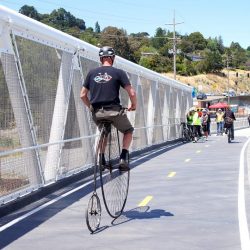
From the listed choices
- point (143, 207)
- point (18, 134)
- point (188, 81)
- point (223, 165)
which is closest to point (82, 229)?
point (143, 207)

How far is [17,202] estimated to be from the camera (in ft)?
29.1

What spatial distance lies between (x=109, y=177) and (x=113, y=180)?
0.45ft

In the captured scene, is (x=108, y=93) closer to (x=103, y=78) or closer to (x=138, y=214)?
(x=103, y=78)

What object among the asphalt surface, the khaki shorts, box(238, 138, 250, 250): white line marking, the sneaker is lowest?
box(238, 138, 250, 250): white line marking

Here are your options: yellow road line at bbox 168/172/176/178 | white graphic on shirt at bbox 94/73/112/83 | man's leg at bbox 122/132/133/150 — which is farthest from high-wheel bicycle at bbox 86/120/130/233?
yellow road line at bbox 168/172/176/178

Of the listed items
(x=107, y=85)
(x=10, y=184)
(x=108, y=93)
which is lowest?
(x=10, y=184)

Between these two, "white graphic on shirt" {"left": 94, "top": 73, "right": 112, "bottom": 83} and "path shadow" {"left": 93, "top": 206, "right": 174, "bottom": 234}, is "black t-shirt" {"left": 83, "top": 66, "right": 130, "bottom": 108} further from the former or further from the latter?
"path shadow" {"left": 93, "top": 206, "right": 174, "bottom": 234}

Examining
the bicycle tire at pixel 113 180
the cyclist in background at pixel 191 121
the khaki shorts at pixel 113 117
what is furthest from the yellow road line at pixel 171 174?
the cyclist in background at pixel 191 121

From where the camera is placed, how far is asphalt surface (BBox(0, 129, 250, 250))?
663 cm

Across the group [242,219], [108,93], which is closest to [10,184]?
[108,93]

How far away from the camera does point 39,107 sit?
1054cm

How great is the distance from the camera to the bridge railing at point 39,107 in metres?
8.97

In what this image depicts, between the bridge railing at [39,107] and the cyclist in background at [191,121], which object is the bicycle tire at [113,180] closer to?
the bridge railing at [39,107]

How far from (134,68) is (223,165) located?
4910mm
